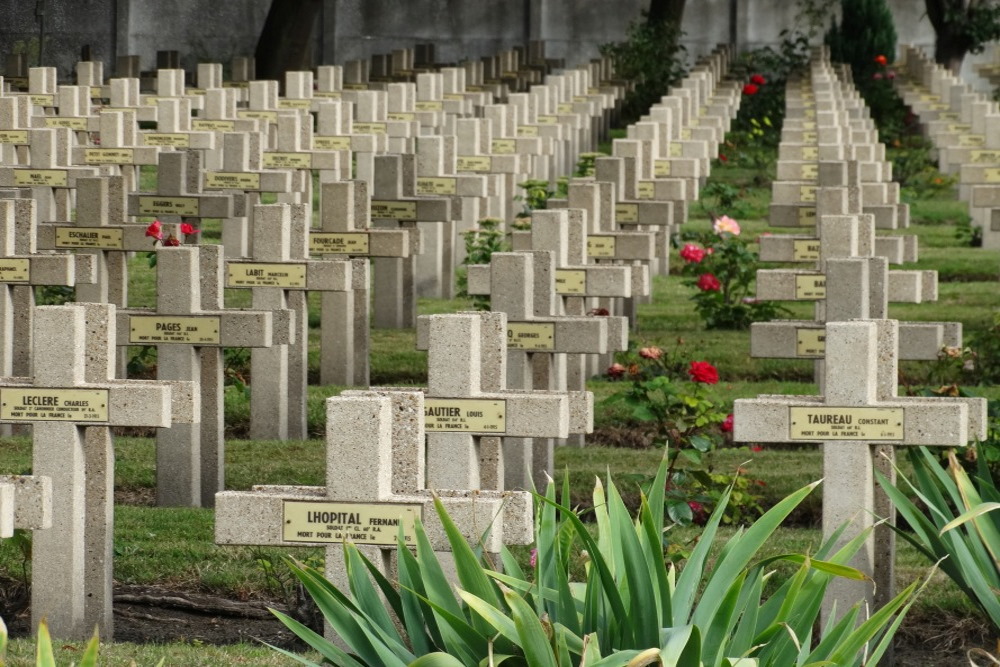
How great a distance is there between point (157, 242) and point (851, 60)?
23.8 m

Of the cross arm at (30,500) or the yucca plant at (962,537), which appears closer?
the cross arm at (30,500)

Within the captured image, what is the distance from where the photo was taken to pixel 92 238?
1166 cm

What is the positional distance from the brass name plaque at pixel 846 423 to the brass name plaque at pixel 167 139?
963 centimetres

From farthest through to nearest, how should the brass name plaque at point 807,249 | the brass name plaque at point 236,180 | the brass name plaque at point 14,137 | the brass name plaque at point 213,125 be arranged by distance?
1. the brass name plaque at point 213,125
2. the brass name plaque at point 14,137
3. the brass name plaque at point 236,180
4. the brass name plaque at point 807,249

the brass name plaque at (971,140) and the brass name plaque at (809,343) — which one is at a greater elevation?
the brass name plaque at (971,140)

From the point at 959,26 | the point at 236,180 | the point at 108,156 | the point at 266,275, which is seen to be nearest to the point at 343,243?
the point at 266,275

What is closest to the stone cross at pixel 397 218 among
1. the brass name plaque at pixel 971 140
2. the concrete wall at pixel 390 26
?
the brass name plaque at pixel 971 140

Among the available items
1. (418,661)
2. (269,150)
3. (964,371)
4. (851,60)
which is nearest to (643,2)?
(851,60)

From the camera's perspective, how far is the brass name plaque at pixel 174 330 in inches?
361

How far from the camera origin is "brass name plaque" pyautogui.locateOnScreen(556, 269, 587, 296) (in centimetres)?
1034

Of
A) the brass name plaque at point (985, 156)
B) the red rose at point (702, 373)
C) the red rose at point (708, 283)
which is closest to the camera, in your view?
the red rose at point (702, 373)

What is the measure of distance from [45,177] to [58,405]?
6.48 metres

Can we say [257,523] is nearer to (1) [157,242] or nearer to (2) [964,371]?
(1) [157,242]

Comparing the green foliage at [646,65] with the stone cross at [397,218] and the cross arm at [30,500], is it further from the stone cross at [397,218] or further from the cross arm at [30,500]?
the cross arm at [30,500]
